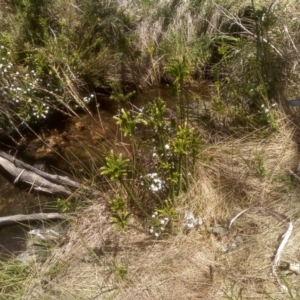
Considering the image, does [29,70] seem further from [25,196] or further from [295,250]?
[295,250]

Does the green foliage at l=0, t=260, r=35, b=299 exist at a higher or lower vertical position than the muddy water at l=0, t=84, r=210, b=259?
lower

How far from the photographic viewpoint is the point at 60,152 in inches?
177

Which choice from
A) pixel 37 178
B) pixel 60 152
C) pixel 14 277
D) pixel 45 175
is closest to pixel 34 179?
pixel 37 178

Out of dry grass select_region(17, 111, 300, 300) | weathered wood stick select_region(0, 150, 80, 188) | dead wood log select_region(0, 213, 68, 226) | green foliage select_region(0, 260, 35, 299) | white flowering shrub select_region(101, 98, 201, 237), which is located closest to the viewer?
dry grass select_region(17, 111, 300, 300)

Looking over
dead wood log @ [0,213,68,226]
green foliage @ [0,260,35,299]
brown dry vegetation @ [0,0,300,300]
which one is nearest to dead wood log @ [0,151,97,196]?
dead wood log @ [0,213,68,226]

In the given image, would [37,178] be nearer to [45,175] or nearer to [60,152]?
[45,175]

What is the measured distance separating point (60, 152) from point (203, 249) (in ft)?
7.04

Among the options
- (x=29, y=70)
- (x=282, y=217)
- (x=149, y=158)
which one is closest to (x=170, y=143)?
(x=149, y=158)

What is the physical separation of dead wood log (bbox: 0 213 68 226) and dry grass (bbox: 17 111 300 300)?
259mm

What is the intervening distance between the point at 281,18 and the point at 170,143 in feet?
6.92

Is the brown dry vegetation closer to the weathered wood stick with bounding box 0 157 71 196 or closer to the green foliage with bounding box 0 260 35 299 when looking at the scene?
the green foliage with bounding box 0 260 35 299

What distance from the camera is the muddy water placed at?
12.1ft

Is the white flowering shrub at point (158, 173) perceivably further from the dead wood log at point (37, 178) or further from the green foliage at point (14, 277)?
the green foliage at point (14, 277)

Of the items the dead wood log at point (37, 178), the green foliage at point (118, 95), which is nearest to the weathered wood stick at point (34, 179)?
the dead wood log at point (37, 178)
